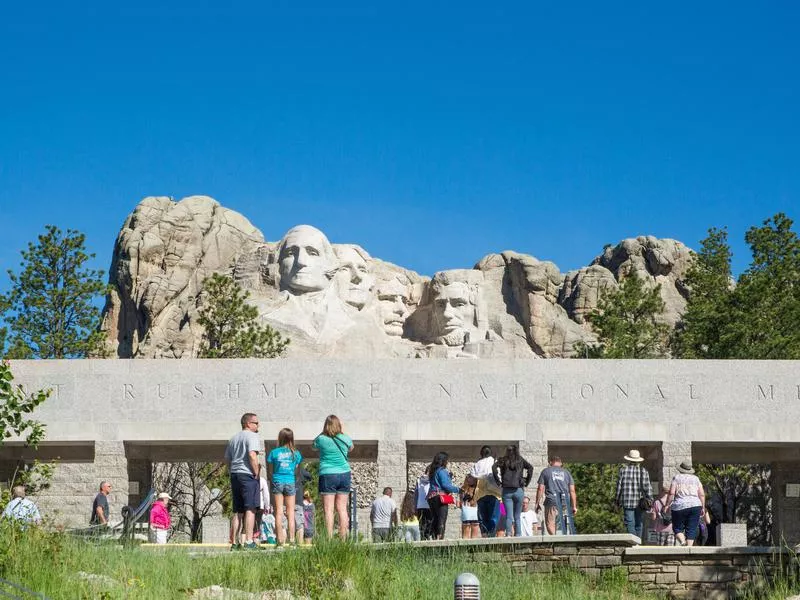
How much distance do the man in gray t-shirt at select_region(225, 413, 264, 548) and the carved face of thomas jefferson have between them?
28.8m

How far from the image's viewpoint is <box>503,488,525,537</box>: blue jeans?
1584cm

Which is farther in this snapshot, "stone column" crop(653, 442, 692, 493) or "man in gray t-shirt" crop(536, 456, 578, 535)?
"stone column" crop(653, 442, 692, 493)

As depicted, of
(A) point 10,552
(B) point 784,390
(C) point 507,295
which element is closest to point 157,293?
(C) point 507,295

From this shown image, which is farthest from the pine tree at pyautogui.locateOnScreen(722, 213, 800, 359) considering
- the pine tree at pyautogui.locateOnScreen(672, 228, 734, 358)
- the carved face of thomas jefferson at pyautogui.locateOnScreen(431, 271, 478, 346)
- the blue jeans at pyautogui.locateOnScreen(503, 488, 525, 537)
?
the blue jeans at pyautogui.locateOnScreen(503, 488, 525, 537)

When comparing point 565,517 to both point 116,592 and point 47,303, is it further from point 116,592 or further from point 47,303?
point 47,303

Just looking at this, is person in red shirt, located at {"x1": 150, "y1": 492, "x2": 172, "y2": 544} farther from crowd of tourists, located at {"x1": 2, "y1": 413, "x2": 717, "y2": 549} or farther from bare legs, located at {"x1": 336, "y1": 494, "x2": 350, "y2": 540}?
bare legs, located at {"x1": 336, "y1": 494, "x2": 350, "y2": 540}

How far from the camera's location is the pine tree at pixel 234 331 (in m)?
34.3

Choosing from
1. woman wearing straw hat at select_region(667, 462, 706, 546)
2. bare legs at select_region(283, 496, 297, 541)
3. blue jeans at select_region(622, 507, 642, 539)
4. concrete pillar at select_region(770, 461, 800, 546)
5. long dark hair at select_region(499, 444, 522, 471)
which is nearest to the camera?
bare legs at select_region(283, 496, 297, 541)

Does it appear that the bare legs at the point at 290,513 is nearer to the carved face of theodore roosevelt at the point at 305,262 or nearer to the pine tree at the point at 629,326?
the pine tree at the point at 629,326

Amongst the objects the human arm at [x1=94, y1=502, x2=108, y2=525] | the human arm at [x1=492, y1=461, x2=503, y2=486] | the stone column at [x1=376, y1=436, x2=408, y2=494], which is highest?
the stone column at [x1=376, y1=436, x2=408, y2=494]

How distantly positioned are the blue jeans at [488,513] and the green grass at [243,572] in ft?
12.4

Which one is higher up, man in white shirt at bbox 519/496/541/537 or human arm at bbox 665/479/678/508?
human arm at bbox 665/479/678/508

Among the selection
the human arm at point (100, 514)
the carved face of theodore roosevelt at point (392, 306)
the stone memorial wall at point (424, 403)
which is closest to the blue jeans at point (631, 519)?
the stone memorial wall at point (424, 403)

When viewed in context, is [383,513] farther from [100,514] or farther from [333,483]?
[100,514]
